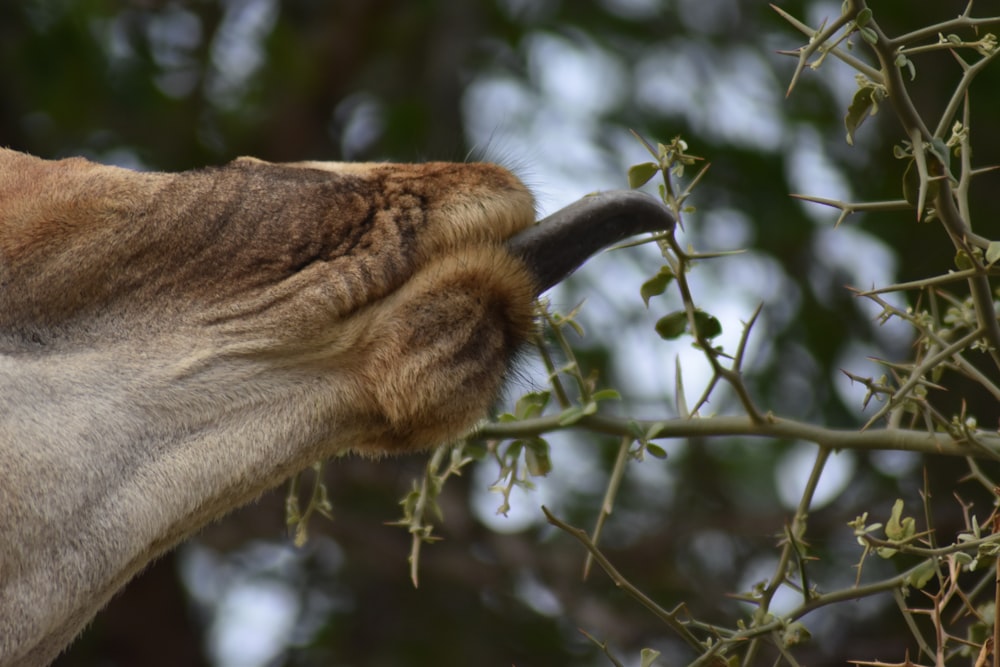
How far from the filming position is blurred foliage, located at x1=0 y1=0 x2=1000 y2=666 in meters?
5.74

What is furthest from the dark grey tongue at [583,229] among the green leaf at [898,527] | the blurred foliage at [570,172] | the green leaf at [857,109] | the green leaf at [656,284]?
the blurred foliage at [570,172]

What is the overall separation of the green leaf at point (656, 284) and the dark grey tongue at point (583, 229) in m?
0.21

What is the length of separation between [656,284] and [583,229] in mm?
313

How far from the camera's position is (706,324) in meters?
2.33

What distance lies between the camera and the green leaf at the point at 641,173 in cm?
226

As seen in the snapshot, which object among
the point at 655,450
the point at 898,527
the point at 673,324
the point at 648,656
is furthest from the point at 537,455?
the point at 898,527

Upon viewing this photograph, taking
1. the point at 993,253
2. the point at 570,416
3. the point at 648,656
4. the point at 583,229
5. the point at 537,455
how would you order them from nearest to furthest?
1. the point at 993,253
2. the point at 583,229
3. the point at 648,656
4. the point at 570,416
5. the point at 537,455

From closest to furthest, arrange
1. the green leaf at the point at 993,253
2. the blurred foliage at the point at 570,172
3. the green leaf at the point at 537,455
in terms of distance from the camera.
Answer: the green leaf at the point at 993,253 < the green leaf at the point at 537,455 < the blurred foliage at the point at 570,172

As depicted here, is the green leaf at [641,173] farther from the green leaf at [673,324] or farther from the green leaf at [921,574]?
the green leaf at [921,574]

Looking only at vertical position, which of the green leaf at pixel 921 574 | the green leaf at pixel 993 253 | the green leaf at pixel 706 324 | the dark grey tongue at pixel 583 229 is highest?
the green leaf at pixel 993 253

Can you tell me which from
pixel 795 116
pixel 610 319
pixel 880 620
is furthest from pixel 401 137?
pixel 880 620

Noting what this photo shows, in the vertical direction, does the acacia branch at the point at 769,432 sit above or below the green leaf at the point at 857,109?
below

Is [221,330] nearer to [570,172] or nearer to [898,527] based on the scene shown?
[898,527]

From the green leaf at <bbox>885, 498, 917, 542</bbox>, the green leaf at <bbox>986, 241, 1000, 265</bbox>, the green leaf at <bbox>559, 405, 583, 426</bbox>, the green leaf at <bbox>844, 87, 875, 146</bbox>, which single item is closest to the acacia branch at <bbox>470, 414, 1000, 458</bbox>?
the green leaf at <bbox>559, 405, 583, 426</bbox>
